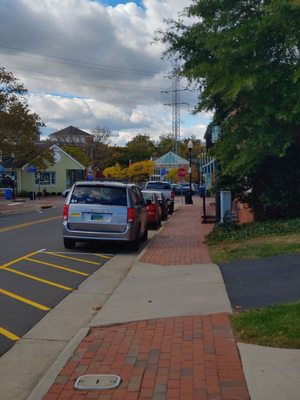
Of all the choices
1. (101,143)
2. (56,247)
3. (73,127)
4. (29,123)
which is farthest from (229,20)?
(73,127)

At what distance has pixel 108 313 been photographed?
271 inches

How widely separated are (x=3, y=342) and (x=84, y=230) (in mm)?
7187

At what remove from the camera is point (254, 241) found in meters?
12.0

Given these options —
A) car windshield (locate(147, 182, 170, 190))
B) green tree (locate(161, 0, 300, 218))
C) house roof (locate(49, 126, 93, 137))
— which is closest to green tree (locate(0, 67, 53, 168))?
car windshield (locate(147, 182, 170, 190))

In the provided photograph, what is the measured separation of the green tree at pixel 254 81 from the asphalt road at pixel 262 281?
399 cm

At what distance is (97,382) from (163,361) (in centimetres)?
71

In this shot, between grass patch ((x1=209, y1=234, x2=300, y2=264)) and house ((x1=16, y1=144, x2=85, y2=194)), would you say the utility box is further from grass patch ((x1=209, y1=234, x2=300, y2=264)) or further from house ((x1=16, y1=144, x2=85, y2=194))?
house ((x1=16, y1=144, x2=85, y2=194))

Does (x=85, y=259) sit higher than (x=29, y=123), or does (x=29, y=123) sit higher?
(x=29, y=123)

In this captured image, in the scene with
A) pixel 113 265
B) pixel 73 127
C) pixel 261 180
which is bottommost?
pixel 113 265

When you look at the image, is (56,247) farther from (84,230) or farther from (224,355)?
(224,355)

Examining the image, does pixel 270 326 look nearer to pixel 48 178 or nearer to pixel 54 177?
pixel 54 177

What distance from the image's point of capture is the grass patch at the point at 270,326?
5.29m

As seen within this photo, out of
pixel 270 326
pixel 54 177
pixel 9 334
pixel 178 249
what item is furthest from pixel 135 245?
pixel 54 177

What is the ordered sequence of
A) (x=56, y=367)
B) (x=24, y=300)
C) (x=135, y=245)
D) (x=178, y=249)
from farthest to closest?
(x=135, y=245), (x=178, y=249), (x=24, y=300), (x=56, y=367)
